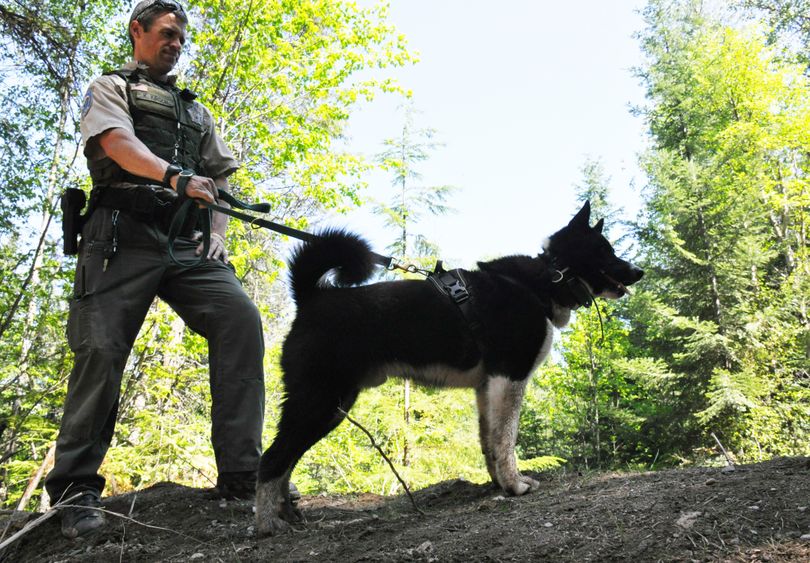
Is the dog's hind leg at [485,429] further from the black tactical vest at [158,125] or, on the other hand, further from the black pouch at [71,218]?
the black pouch at [71,218]

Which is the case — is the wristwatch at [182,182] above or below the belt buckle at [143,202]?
below

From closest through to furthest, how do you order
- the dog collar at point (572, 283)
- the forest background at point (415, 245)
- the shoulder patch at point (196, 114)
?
the shoulder patch at point (196, 114), the dog collar at point (572, 283), the forest background at point (415, 245)

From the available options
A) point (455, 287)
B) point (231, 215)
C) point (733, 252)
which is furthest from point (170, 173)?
point (733, 252)

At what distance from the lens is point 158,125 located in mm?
3439

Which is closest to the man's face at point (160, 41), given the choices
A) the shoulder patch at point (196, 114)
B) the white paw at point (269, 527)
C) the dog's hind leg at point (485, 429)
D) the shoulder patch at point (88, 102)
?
the shoulder patch at point (196, 114)

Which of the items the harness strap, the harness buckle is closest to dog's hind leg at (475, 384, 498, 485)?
the harness strap

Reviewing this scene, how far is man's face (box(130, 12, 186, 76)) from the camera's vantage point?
3404mm

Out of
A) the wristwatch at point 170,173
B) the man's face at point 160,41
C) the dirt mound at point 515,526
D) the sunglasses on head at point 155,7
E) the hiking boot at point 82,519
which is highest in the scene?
the sunglasses on head at point 155,7

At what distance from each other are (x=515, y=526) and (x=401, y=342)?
4.32 ft

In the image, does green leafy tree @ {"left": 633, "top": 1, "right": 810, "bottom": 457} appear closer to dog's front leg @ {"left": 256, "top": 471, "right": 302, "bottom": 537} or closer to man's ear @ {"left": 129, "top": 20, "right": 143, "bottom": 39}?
dog's front leg @ {"left": 256, "top": 471, "right": 302, "bottom": 537}

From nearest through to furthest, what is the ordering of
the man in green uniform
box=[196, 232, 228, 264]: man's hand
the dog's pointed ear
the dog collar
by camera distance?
the man in green uniform → box=[196, 232, 228, 264]: man's hand → the dog collar → the dog's pointed ear

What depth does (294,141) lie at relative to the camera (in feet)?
31.4

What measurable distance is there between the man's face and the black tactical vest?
10 cm

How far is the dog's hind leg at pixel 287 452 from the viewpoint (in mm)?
2904
